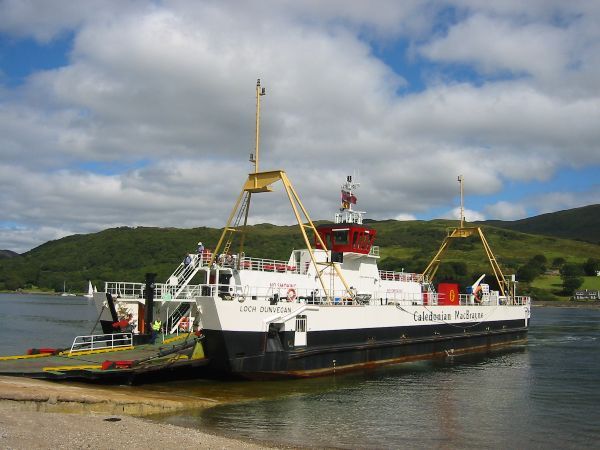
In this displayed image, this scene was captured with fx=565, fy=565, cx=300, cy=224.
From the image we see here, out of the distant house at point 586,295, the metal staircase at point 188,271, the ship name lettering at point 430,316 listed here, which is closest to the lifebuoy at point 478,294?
the ship name lettering at point 430,316

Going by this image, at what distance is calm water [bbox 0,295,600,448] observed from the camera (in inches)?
611

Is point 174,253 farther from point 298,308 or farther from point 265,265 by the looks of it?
point 298,308

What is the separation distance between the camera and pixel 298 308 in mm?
22688

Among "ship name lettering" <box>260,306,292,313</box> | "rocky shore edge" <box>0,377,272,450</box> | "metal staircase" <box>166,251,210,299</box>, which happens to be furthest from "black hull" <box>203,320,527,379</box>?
"metal staircase" <box>166,251,210,299</box>

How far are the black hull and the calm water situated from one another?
0.57 metres

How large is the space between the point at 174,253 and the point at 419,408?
433ft

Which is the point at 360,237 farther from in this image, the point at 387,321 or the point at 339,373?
the point at 339,373

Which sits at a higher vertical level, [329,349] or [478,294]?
[478,294]

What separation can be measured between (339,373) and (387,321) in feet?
13.9

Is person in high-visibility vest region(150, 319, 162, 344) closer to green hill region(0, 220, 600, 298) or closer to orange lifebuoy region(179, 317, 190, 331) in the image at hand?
orange lifebuoy region(179, 317, 190, 331)

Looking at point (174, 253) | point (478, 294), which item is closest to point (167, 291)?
point (478, 294)

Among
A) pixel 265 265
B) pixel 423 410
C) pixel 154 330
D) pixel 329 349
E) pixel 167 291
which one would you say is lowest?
pixel 423 410

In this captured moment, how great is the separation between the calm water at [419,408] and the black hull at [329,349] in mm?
567

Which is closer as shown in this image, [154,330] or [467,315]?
[154,330]
